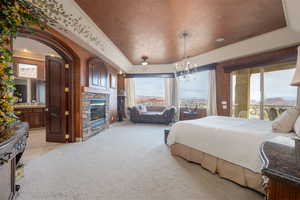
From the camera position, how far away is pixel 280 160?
2.30ft

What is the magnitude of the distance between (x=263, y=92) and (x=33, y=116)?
306 inches

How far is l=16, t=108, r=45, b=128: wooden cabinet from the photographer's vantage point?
15.8 ft

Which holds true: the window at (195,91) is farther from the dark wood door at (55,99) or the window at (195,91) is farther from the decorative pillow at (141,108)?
the dark wood door at (55,99)

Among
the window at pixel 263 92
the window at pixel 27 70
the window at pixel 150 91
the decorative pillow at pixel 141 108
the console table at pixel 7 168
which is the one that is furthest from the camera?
the window at pixel 150 91

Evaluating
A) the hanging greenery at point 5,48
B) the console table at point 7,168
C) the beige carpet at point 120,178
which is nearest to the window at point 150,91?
the beige carpet at point 120,178

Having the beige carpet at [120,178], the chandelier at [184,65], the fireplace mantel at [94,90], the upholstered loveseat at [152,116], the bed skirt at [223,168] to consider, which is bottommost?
the beige carpet at [120,178]

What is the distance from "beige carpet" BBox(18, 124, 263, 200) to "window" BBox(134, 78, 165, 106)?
4.54m

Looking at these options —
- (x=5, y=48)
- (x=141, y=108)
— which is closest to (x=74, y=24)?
(x=5, y=48)

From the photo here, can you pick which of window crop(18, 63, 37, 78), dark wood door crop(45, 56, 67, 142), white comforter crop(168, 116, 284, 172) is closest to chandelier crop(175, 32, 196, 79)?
white comforter crop(168, 116, 284, 172)

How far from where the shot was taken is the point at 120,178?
2.05 meters

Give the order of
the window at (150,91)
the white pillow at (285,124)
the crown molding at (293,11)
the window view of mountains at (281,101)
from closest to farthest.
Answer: the white pillow at (285,124)
the crown molding at (293,11)
the window view of mountains at (281,101)
the window at (150,91)

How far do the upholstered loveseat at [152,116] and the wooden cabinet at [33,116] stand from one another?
3485mm

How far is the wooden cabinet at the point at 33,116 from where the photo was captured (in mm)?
Answer: 4802

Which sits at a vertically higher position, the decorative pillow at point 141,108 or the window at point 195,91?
the window at point 195,91
